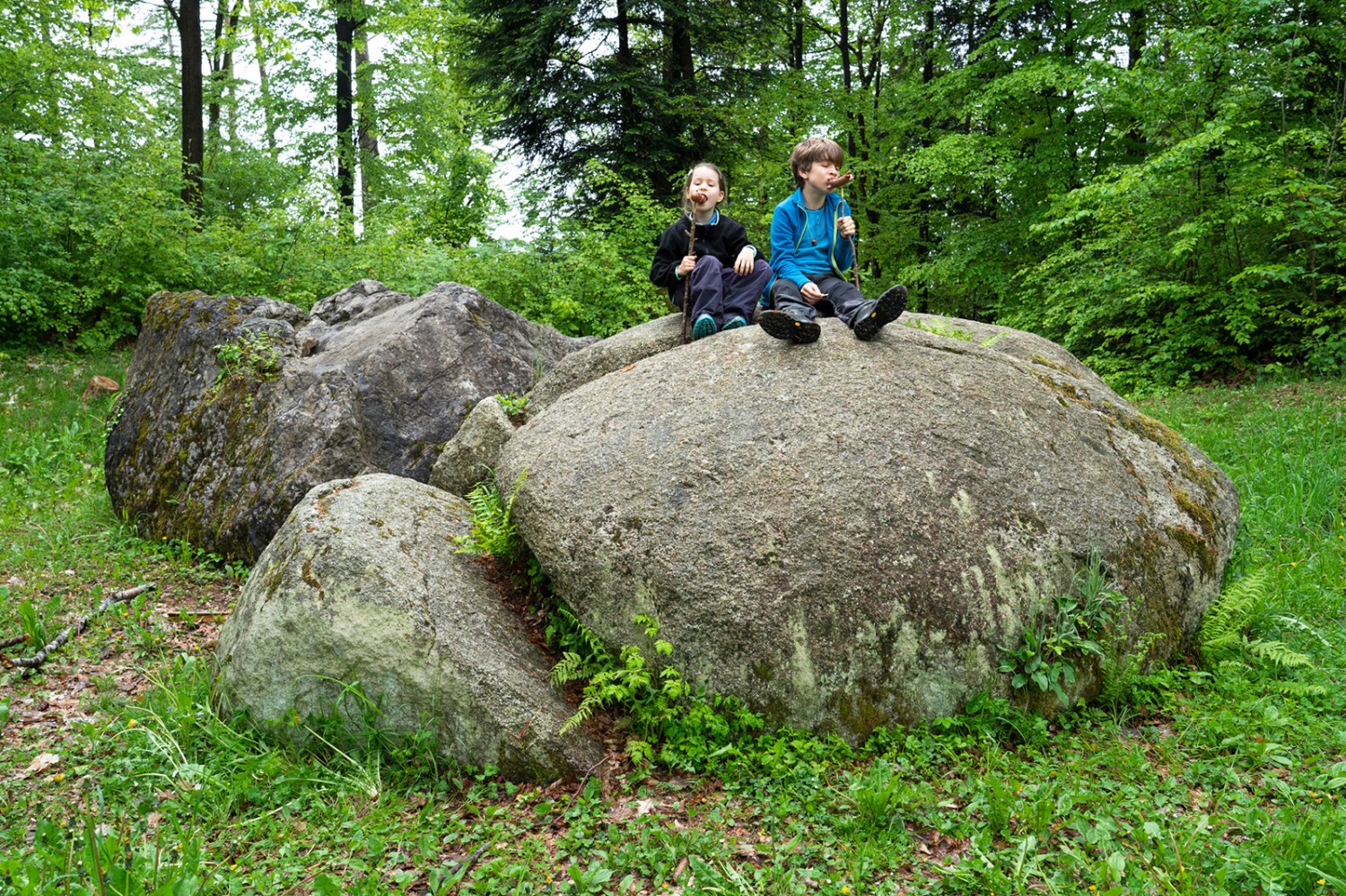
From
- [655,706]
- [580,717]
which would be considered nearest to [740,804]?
[655,706]

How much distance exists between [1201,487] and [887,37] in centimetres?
1763

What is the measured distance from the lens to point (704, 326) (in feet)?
18.8

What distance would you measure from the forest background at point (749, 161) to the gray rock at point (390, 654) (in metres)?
8.55

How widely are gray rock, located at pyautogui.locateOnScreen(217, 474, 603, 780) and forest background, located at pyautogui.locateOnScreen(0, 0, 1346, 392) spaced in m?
8.55

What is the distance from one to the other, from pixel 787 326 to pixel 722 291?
1293 mm

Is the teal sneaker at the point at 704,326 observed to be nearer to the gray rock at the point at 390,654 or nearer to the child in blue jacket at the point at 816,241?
the child in blue jacket at the point at 816,241

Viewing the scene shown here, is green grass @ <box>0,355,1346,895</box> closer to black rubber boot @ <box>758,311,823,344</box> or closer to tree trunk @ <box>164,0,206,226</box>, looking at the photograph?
black rubber boot @ <box>758,311,823,344</box>

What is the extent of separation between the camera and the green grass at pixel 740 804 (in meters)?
2.98

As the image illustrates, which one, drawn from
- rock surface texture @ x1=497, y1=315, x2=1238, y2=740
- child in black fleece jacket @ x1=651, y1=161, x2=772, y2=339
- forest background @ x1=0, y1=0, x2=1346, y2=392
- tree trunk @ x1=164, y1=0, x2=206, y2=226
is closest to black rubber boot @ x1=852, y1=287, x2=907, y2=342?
rock surface texture @ x1=497, y1=315, x2=1238, y2=740

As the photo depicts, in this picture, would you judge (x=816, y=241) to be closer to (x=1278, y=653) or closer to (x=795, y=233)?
(x=795, y=233)

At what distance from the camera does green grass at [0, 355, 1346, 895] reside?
9.78 feet

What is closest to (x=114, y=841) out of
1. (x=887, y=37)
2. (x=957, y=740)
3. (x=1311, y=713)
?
(x=957, y=740)

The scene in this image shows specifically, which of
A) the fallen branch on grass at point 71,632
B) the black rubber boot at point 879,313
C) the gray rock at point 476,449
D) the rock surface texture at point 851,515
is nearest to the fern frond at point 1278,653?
the rock surface texture at point 851,515

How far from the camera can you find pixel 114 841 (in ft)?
10.2
